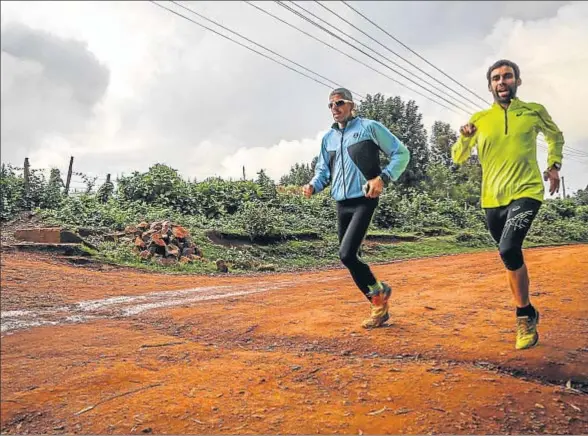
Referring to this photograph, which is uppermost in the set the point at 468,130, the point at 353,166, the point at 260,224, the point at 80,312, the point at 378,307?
the point at 468,130

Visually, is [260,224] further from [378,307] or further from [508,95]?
[508,95]

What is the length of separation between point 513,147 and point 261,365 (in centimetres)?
130

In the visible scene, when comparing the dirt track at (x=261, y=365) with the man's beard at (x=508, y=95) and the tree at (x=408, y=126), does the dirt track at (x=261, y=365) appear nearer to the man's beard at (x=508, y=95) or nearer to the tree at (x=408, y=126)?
the man's beard at (x=508, y=95)

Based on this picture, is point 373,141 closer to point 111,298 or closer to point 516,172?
point 516,172

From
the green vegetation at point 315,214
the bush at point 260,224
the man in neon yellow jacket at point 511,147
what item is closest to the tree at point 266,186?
the green vegetation at point 315,214

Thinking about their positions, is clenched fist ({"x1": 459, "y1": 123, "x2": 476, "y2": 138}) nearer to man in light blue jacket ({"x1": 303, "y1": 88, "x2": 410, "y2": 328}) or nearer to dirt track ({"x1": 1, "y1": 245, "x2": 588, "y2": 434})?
man in light blue jacket ({"x1": 303, "y1": 88, "x2": 410, "y2": 328})

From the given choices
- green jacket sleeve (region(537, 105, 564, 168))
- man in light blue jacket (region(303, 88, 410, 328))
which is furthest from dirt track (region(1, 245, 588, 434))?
green jacket sleeve (region(537, 105, 564, 168))

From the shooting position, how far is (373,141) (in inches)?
97.2

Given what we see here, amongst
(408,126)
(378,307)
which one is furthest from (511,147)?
(408,126)

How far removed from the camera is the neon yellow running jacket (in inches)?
77.0

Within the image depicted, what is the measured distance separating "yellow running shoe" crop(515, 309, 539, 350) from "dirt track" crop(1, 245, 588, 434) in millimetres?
50

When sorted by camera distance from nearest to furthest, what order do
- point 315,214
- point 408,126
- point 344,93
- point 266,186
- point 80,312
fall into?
point 80,312, point 344,93, point 408,126, point 315,214, point 266,186

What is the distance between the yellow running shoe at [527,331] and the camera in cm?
229

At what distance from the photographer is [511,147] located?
6.42 feet
